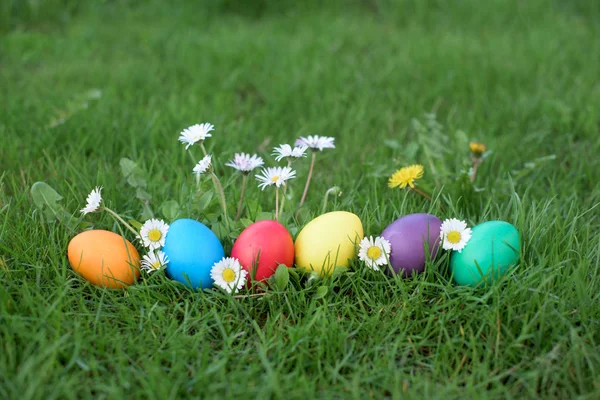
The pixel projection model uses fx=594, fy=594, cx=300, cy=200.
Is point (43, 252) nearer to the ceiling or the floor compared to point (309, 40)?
nearer to the floor

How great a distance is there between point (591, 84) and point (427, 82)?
0.91 meters

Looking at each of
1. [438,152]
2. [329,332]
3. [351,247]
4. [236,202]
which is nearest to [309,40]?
[438,152]

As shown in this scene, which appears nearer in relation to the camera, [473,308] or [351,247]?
[473,308]

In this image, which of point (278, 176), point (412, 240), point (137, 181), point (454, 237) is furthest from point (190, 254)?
point (454, 237)

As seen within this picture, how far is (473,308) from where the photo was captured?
1.55 metres

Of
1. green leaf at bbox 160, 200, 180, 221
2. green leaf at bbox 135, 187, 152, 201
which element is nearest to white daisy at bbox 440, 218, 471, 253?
green leaf at bbox 160, 200, 180, 221

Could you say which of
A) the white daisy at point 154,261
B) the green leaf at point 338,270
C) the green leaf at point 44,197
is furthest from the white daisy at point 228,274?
the green leaf at point 44,197

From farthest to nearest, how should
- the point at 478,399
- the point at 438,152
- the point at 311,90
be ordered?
the point at 311,90
the point at 438,152
the point at 478,399

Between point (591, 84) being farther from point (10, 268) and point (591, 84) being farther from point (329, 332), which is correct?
point (10, 268)

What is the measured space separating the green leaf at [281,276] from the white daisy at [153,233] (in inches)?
13.1

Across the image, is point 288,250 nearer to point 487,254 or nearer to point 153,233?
point 153,233

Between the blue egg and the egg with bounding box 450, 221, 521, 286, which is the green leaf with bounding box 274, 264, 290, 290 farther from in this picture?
the egg with bounding box 450, 221, 521, 286

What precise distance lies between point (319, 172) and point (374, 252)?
32.3 inches

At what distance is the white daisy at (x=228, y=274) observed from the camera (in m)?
1.59
